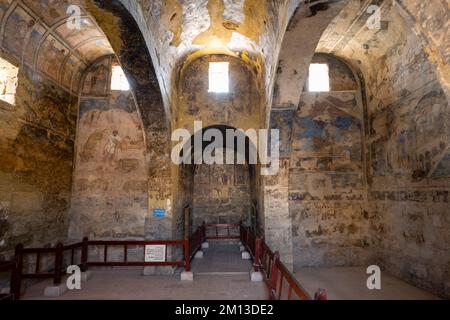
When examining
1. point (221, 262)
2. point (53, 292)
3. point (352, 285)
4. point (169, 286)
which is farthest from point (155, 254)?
point (352, 285)

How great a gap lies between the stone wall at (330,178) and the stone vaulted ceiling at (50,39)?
617 cm

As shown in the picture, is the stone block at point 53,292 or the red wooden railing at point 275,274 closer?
the red wooden railing at point 275,274

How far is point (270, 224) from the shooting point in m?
7.14

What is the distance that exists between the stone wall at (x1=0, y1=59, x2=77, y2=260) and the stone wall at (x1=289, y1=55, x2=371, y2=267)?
645 cm

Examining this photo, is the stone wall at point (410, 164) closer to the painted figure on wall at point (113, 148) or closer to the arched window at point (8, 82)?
the painted figure on wall at point (113, 148)

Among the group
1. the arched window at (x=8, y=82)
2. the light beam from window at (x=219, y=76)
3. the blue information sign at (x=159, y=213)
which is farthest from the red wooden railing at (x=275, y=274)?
the arched window at (x=8, y=82)

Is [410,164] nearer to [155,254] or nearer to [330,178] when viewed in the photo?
[330,178]

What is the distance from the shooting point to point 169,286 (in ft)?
19.2

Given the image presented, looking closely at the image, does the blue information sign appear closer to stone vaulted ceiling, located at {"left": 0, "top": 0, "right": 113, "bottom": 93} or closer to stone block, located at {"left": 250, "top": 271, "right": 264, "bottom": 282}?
stone block, located at {"left": 250, "top": 271, "right": 264, "bottom": 282}

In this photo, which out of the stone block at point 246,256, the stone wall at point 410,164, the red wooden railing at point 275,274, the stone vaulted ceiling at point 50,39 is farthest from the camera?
the stone block at point 246,256

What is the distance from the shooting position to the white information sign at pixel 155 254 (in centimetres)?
649
